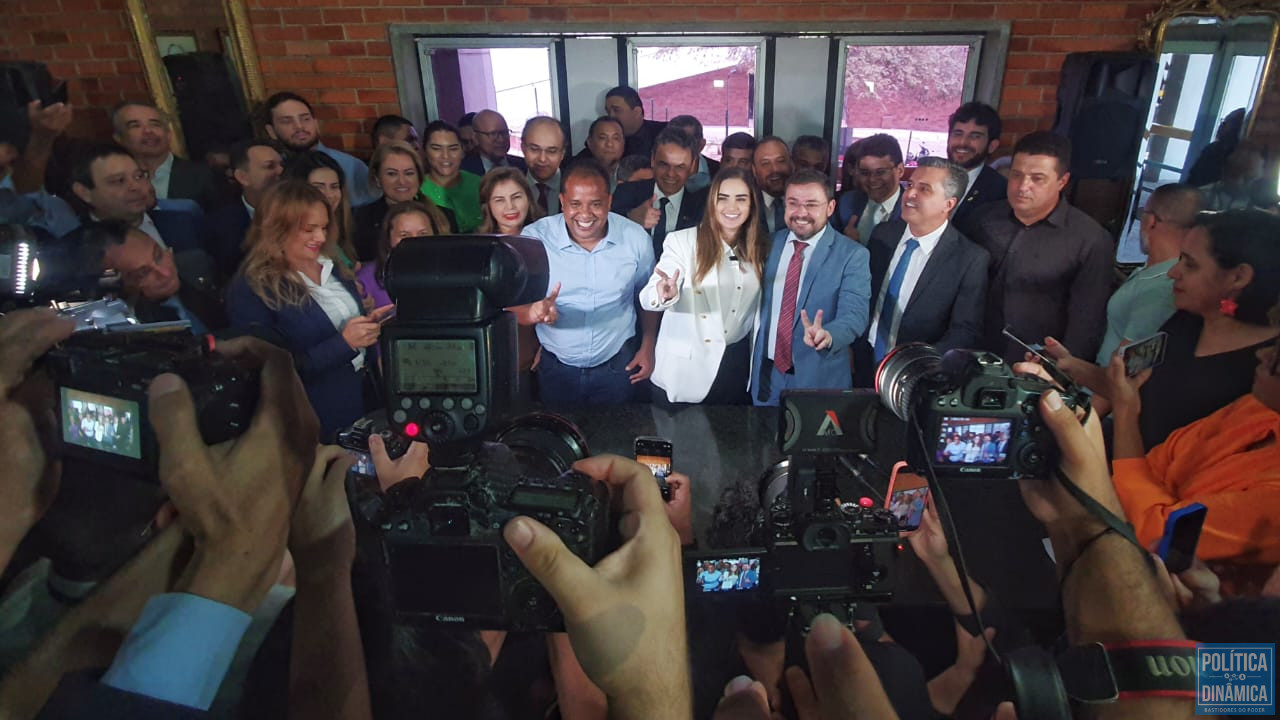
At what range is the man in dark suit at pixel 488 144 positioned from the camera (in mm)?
4527

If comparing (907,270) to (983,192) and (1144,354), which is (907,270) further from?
(983,192)

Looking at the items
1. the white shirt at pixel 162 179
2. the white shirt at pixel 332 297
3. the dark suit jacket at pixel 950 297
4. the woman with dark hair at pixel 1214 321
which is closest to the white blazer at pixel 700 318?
the dark suit jacket at pixel 950 297

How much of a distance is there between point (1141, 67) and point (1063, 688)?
4809 mm

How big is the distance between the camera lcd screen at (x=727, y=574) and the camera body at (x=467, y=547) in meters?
0.60

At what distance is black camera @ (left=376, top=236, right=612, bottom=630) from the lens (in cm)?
107

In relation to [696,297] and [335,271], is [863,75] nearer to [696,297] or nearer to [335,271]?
[696,297]

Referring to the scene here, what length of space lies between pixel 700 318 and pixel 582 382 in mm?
670

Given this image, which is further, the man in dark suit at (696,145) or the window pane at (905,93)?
the window pane at (905,93)

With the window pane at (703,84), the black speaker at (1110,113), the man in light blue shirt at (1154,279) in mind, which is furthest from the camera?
the window pane at (703,84)

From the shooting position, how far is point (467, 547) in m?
1.08

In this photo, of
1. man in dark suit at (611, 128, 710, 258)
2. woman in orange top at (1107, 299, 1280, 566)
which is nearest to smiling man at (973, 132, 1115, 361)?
woman in orange top at (1107, 299, 1280, 566)

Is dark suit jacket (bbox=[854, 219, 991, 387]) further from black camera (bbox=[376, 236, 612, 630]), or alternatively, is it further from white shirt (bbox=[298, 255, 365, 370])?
white shirt (bbox=[298, 255, 365, 370])

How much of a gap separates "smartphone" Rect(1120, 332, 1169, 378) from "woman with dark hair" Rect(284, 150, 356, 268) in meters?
3.15

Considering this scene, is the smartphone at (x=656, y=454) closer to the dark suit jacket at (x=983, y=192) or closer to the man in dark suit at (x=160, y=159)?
the dark suit jacket at (x=983, y=192)
